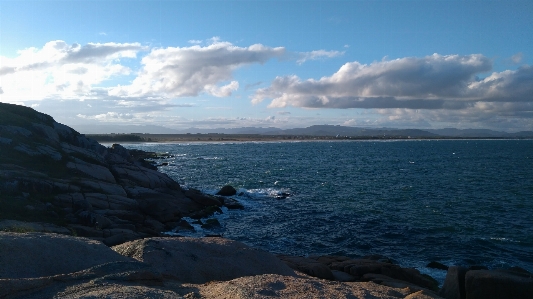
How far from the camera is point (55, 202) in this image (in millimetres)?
20312

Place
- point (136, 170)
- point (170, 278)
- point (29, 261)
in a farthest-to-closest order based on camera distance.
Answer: point (136, 170) → point (170, 278) → point (29, 261)

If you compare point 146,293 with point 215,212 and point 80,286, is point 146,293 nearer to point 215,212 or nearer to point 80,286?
point 80,286

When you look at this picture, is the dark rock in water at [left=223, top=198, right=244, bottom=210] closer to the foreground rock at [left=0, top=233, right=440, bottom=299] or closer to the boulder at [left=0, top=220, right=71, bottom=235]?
the boulder at [left=0, top=220, right=71, bottom=235]

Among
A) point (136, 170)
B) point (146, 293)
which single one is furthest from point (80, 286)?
point (136, 170)

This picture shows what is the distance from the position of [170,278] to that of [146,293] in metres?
2.21

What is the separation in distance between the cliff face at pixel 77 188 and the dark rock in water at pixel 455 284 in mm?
10591

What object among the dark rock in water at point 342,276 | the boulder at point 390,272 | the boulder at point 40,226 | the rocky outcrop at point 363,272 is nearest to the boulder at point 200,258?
the rocky outcrop at point 363,272

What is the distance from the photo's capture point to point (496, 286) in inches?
399

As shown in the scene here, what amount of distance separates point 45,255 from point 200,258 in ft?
11.5

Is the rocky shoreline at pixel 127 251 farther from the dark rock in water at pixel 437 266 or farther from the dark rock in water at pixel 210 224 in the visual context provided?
the dark rock in water at pixel 437 266

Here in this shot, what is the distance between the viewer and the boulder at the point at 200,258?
31.7ft

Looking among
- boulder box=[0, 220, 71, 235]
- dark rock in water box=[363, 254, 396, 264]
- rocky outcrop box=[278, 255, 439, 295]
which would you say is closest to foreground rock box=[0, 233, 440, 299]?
rocky outcrop box=[278, 255, 439, 295]

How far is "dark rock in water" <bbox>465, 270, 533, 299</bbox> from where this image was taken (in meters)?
10.1

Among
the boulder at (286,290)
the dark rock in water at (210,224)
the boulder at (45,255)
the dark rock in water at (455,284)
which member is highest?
the boulder at (45,255)
